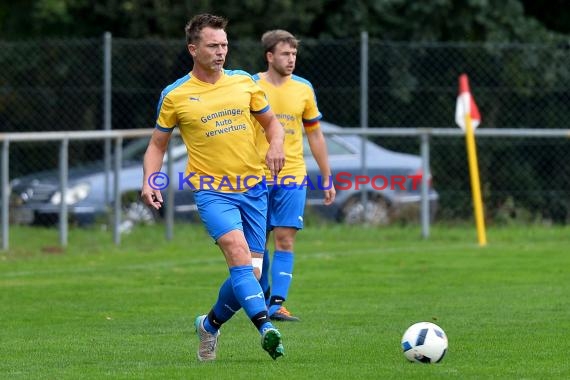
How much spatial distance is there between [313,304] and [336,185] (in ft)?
23.4

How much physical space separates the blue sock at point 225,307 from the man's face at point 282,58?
302 centimetres

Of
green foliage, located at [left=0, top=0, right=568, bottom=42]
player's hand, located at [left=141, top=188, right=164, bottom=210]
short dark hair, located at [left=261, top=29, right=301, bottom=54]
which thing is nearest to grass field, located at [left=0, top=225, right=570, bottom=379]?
player's hand, located at [left=141, top=188, right=164, bottom=210]

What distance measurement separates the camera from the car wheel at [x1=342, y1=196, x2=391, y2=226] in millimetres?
18672

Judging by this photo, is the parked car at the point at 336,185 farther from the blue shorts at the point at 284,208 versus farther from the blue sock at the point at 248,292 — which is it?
the blue sock at the point at 248,292

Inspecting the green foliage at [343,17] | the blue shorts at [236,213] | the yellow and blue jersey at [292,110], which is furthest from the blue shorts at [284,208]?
the green foliage at [343,17]

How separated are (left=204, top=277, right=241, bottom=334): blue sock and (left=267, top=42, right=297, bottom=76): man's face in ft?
9.90

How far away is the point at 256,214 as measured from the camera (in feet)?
27.8

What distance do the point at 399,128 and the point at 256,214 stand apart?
11.1 meters

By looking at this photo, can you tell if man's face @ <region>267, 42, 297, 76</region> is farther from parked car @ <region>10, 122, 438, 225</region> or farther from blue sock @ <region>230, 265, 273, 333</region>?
parked car @ <region>10, 122, 438, 225</region>

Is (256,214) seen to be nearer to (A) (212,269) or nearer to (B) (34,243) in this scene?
(A) (212,269)

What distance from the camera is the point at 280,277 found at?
1078 cm

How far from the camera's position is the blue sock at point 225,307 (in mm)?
8266

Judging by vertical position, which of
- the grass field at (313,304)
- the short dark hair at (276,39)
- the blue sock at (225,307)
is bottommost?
the grass field at (313,304)

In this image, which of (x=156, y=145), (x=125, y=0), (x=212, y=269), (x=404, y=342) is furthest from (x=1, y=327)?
(x=125, y=0)
